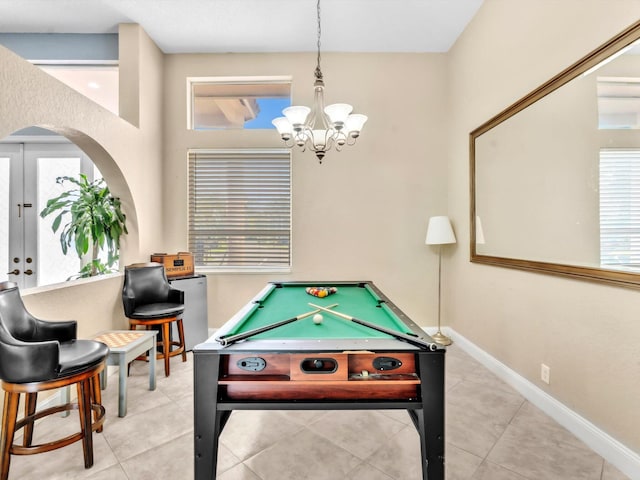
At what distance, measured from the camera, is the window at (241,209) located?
3.95 meters

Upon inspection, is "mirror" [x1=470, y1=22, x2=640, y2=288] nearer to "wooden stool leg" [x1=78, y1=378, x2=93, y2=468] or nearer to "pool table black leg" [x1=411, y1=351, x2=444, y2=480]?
"pool table black leg" [x1=411, y1=351, x2=444, y2=480]

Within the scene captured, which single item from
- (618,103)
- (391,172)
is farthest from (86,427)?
(391,172)

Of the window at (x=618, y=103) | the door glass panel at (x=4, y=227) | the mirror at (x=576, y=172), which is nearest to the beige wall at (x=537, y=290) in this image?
the mirror at (x=576, y=172)

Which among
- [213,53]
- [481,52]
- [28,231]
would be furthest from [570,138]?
[28,231]

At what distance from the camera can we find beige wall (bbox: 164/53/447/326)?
3912 millimetres

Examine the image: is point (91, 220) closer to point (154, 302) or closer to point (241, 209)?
point (154, 302)

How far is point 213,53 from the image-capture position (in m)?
3.91

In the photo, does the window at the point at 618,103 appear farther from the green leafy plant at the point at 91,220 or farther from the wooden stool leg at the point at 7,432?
the green leafy plant at the point at 91,220

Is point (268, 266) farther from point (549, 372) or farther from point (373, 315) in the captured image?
point (549, 372)

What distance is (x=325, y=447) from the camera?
6.19 ft

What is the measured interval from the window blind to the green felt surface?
1.31 metres

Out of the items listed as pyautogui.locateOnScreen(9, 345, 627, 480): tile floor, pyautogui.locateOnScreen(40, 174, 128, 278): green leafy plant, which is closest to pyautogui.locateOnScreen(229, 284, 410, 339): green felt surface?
pyautogui.locateOnScreen(9, 345, 627, 480): tile floor

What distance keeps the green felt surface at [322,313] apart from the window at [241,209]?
1307mm

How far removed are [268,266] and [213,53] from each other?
2.81 meters
